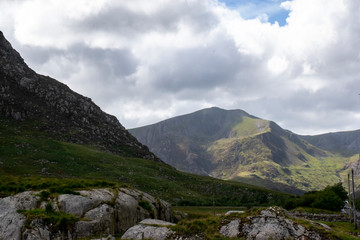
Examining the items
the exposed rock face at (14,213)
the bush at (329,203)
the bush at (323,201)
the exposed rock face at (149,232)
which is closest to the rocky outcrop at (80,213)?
the exposed rock face at (14,213)

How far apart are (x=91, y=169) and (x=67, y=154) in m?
17.1

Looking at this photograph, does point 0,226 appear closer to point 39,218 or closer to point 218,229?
point 39,218

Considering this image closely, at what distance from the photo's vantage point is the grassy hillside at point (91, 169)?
119625 mm

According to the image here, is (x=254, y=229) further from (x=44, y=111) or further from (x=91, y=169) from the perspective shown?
(x=44, y=111)

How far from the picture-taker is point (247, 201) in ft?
443

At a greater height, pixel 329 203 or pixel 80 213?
pixel 80 213

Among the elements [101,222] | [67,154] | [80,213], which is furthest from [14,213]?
[67,154]

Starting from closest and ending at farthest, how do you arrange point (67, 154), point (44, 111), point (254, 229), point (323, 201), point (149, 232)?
1. point (254, 229)
2. point (149, 232)
3. point (323, 201)
4. point (67, 154)
5. point (44, 111)

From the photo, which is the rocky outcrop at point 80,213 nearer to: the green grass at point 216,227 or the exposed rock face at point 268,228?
the green grass at point 216,227

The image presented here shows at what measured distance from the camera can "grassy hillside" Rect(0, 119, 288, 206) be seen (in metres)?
120

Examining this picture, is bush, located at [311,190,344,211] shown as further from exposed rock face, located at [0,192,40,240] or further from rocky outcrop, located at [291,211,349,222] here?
exposed rock face, located at [0,192,40,240]

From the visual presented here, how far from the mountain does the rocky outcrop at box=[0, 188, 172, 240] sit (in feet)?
197

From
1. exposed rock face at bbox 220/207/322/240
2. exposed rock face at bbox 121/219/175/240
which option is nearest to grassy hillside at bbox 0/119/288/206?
exposed rock face at bbox 121/219/175/240

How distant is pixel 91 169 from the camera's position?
13525 cm
